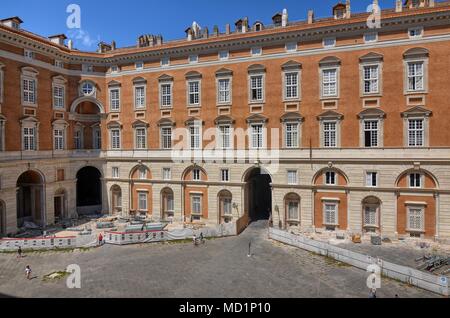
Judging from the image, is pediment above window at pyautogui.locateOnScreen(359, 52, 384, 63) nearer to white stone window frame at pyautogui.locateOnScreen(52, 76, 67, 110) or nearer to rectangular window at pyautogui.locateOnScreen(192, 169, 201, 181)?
rectangular window at pyautogui.locateOnScreen(192, 169, 201, 181)

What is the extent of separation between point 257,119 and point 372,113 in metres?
11.4

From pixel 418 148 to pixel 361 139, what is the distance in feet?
16.3

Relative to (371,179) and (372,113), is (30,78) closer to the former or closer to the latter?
(372,113)

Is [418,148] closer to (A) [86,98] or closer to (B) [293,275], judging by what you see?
(B) [293,275]

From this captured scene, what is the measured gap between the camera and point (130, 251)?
2923 cm

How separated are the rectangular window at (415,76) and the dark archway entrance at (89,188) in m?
38.5

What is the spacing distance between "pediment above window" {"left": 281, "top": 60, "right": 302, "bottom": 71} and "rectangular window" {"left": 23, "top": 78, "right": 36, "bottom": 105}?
27.3 meters

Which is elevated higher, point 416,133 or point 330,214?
point 416,133

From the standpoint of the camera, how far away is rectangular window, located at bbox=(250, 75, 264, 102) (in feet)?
115

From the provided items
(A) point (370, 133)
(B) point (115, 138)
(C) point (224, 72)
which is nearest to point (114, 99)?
(B) point (115, 138)

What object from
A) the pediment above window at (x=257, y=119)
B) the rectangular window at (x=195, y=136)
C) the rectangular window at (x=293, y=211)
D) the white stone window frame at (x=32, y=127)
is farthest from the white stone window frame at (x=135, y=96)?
the rectangular window at (x=293, y=211)

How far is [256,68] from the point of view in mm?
34844

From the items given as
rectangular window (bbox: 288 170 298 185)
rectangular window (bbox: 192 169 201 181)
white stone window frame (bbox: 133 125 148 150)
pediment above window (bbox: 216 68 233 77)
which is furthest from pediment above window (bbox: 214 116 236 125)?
white stone window frame (bbox: 133 125 148 150)
